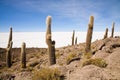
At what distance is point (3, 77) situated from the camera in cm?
Result: 824

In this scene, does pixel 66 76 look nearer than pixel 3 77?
Yes

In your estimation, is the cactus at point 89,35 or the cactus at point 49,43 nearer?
the cactus at point 49,43

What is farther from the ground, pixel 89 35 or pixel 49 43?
pixel 89 35

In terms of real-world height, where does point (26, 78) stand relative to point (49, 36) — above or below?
below

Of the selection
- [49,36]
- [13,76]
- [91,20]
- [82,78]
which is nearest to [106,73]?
[82,78]

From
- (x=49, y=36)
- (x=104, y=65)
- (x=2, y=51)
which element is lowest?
(x=2, y=51)

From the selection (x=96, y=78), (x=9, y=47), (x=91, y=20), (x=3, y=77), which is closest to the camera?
(x=96, y=78)

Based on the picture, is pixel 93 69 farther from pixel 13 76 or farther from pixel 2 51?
pixel 2 51

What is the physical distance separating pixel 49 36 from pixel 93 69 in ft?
21.1

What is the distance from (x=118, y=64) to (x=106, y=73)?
182 cm

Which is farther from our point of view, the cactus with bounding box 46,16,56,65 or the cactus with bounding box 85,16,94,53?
the cactus with bounding box 85,16,94,53

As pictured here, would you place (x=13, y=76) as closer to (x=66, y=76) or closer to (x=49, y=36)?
(x=66, y=76)

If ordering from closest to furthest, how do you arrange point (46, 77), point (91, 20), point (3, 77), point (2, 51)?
1. point (46, 77)
2. point (3, 77)
3. point (91, 20)
4. point (2, 51)

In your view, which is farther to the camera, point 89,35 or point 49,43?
point 89,35
